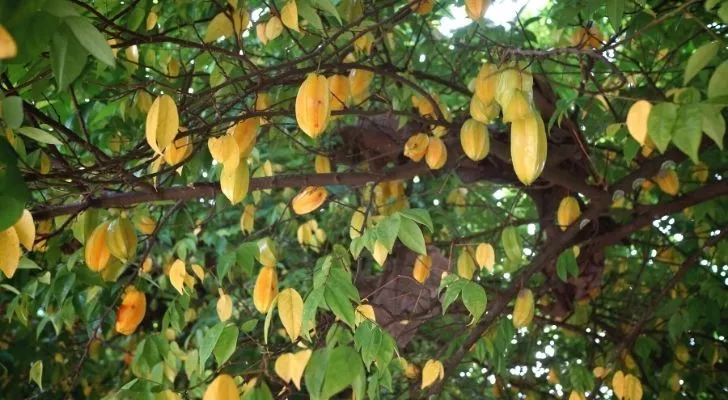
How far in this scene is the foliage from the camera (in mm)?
1234

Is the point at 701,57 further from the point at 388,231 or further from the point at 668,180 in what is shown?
the point at 668,180

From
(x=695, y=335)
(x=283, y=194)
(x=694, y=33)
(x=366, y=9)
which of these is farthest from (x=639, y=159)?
(x=283, y=194)

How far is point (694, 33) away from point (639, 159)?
0.44 metres

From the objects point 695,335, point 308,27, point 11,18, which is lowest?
point 695,335

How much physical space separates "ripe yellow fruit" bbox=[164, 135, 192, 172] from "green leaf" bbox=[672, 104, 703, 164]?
3.22 feet

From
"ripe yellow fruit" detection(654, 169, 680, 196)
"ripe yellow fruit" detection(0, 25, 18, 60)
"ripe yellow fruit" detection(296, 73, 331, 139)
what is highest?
"ripe yellow fruit" detection(0, 25, 18, 60)

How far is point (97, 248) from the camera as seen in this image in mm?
1679

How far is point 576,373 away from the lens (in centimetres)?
211

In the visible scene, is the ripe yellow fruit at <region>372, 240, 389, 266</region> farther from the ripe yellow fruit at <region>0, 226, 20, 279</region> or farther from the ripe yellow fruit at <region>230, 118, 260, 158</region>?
the ripe yellow fruit at <region>0, 226, 20, 279</region>

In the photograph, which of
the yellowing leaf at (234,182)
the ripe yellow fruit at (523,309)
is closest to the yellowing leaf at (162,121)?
the yellowing leaf at (234,182)

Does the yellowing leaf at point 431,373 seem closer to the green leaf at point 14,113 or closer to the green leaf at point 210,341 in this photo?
the green leaf at point 210,341

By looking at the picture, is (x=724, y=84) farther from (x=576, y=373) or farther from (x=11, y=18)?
(x=576, y=373)

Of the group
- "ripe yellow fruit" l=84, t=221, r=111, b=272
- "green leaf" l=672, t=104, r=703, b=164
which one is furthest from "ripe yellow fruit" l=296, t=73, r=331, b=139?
"green leaf" l=672, t=104, r=703, b=164

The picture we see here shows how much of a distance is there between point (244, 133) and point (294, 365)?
1.63ft
